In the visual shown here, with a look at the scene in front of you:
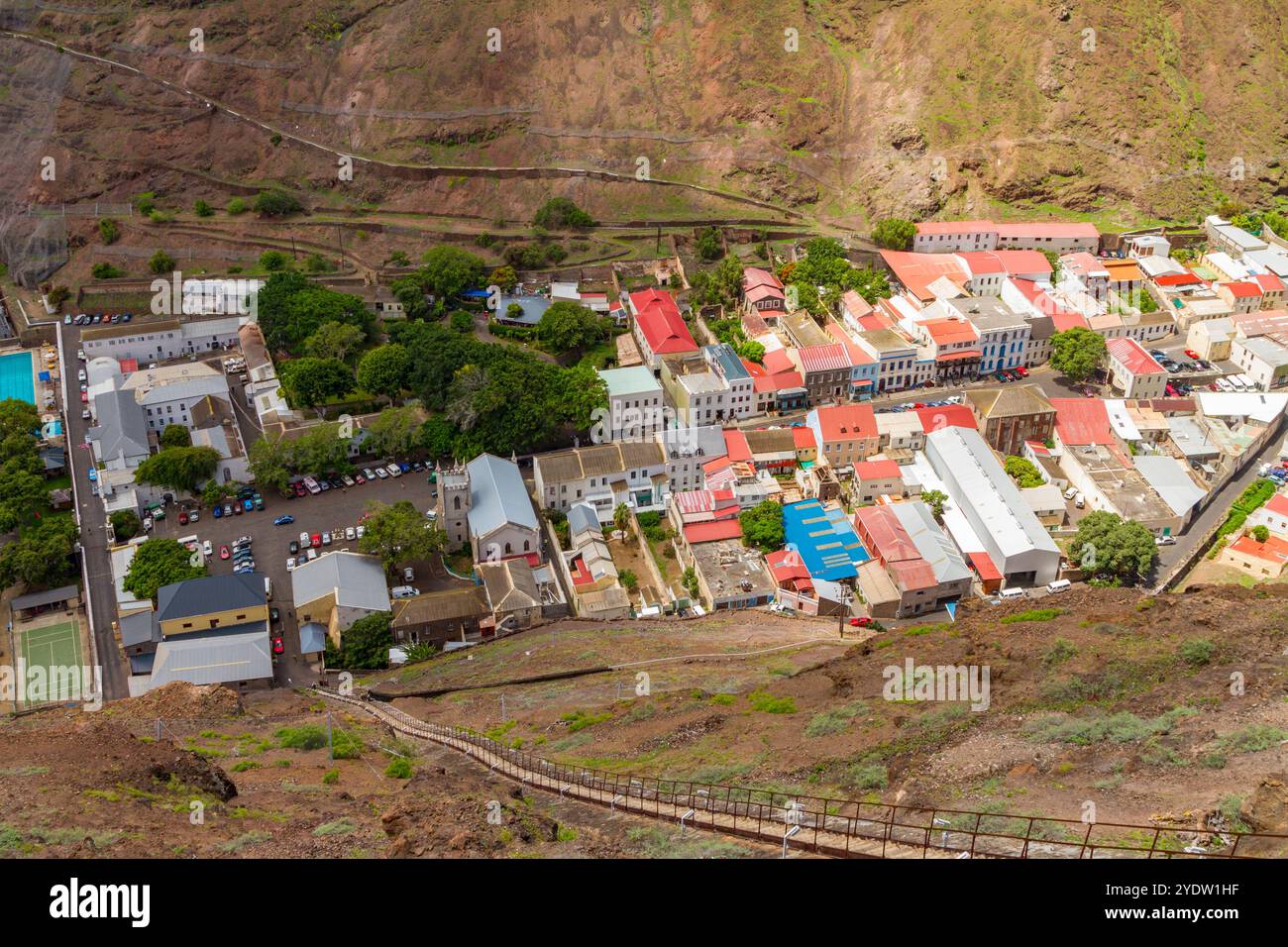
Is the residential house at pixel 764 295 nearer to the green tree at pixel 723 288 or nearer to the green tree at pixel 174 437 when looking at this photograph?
the green tree at pixel 723 288

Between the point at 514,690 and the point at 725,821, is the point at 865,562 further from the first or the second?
the point at 725,821

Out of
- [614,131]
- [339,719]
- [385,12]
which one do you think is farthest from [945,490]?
Result: [385,12]

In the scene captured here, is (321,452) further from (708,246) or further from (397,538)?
(708,246)

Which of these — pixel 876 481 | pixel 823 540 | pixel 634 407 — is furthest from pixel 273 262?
pixel 823 540

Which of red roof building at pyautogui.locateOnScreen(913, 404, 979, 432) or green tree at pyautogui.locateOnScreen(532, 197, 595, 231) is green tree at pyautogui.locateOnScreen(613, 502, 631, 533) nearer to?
red roof building at pyautogui.locateOnScreen(913, 404, 979, 432)

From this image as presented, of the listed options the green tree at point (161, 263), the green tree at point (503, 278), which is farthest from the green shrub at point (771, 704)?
the green tree at point (161, 263)
